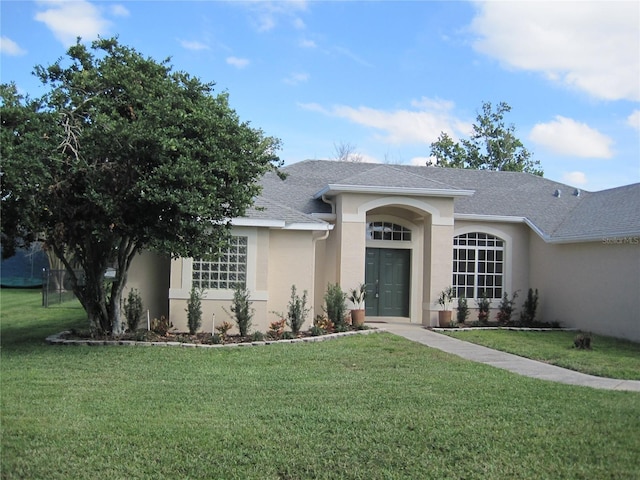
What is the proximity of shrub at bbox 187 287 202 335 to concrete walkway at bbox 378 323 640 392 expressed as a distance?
4853 mm

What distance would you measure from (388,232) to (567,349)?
7.64 meters

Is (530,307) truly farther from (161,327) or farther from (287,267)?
(161,327)

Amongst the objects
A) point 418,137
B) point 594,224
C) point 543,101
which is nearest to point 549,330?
point 594,224

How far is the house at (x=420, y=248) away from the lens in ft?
52.0

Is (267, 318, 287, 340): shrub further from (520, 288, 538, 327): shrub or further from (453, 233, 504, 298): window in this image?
(520, 288, 538, 327): shrub

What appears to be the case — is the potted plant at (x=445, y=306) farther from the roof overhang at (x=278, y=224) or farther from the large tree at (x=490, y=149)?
the large tree at (x=490, y=149)

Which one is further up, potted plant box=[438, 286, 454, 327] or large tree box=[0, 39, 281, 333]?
large tree box=[0, 39, 281, 333]

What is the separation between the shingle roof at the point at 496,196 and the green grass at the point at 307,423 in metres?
7.33

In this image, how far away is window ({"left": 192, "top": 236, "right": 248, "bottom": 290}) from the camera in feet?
51.8

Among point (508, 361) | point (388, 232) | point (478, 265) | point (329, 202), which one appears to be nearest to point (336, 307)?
point (329, 202)

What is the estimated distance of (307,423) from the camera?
272 inches

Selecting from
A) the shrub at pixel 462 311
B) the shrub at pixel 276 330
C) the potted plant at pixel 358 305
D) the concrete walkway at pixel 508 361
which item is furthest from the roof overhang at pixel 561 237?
the shrub at pixel 276 330

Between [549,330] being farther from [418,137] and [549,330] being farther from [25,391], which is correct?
[418,137]

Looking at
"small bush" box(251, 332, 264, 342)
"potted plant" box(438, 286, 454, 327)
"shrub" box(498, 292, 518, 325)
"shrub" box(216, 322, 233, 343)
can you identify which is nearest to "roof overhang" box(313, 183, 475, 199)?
"potted plant" box(438, 286, 454, 327)
